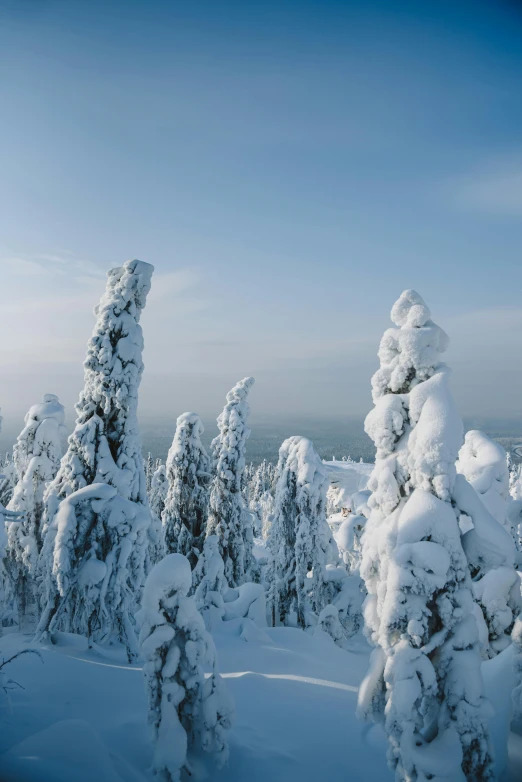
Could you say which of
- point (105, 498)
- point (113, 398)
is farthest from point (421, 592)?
point (113, 398)

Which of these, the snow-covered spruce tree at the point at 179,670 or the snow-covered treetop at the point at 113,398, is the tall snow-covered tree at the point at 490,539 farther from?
the snow-covered treetop at the point at 113,398

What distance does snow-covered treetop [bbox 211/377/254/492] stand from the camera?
22.3 m

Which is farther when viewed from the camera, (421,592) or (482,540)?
(482,540)

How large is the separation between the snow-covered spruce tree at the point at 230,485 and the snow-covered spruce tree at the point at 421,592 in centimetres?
1561

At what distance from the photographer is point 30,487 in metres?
19.7

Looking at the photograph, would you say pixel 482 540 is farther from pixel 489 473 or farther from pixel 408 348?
pixel 489 473

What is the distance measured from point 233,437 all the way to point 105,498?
11542 millimetres

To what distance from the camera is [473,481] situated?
37.4 feet

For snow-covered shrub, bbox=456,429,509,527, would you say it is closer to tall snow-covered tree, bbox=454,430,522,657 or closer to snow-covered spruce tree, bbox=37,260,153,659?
tall snow-covered tree, bbox=454,430,522,657

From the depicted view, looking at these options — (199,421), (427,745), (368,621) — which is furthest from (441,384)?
(199,421)

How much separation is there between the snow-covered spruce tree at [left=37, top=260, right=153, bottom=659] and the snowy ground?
0.79m

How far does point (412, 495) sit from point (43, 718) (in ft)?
22.8

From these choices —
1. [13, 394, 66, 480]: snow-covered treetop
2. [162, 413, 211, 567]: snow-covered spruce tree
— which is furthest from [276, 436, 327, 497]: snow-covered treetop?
[13, 394, 66, 480]: snow-covered treetop

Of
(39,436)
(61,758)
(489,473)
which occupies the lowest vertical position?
(61,758)
